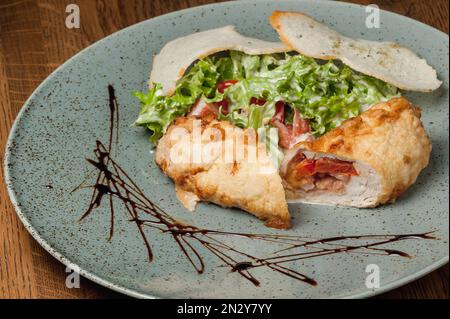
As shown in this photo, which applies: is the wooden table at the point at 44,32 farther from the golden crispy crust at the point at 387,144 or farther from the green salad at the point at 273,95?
the golden crispy crust at the point at 387,144

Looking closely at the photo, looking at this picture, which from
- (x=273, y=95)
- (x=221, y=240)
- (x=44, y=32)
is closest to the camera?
(x=221, y=240)

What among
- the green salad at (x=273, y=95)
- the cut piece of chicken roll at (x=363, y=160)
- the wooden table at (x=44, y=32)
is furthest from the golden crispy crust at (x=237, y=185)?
the wooden table at (x=44, y=32)

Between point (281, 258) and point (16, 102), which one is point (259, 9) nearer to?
point (16, 102)

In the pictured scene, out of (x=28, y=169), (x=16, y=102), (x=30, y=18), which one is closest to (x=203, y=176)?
(x=28, y=169)

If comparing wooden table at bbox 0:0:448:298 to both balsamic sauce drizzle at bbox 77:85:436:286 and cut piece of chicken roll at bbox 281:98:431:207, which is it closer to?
balsamic sauce drizzle at bbox 77:85:436:286

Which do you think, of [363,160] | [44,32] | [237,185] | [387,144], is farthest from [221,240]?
[44,32]

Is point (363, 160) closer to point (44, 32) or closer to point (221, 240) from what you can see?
point (221, 240)

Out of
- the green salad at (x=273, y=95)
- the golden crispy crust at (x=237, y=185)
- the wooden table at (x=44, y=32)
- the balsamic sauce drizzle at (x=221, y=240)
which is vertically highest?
the wooden table at (x=44, y=32)
